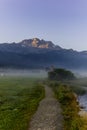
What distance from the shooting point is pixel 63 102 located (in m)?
77.5

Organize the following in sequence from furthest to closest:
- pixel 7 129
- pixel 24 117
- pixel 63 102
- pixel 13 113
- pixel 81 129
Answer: pixel 63 102 → pixel 13 113 → pixel 24 117 → pixel 7 129 → pixel 81 129

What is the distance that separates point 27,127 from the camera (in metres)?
46.8

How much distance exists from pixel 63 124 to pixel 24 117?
27.8 feet

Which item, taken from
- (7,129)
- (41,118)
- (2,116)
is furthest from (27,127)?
(2,116)

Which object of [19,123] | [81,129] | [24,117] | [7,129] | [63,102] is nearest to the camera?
[81,129]

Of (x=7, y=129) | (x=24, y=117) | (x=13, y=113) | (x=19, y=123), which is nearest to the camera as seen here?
(x=7, y=129)

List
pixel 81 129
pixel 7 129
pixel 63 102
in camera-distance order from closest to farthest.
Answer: pixel 81 129 < pixel 7 129 < pixel 63 102

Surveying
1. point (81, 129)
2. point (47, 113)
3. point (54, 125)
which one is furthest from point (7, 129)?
→ point (47, 113)

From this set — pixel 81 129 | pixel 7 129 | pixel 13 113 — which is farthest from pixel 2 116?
pixel 81 129

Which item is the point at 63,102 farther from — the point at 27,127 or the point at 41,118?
the point at 27,127

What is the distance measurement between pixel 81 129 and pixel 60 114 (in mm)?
14974

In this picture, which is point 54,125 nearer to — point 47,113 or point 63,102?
point 47,113

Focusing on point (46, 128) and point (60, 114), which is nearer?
point (46, 128)

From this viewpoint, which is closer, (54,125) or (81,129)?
(81,129)
